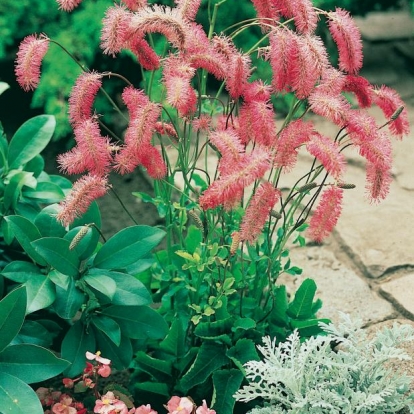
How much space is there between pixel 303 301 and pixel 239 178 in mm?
744

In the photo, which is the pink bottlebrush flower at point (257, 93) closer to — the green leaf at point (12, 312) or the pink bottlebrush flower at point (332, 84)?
the pink bottlebrush flower at point (332, 84)

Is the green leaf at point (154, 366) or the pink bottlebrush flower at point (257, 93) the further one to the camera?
the green leaf at point (154, 366)

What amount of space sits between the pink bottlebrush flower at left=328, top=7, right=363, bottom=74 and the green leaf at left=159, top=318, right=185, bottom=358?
0.86 metres

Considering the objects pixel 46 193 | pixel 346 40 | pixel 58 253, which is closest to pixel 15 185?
pixel 46 193

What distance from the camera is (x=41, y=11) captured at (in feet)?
13.3

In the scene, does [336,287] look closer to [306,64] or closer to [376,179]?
[376,179]

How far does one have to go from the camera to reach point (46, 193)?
2.48m

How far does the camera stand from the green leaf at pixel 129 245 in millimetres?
2100

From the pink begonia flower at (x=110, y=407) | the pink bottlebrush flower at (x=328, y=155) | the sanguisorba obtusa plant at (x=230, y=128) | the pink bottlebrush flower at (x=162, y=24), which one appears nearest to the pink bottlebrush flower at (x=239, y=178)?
the sanguisorba obtusa plant at (x=230, y=128)

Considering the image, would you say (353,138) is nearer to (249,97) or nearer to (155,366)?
(249,97)

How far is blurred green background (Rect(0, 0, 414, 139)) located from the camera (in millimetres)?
3799

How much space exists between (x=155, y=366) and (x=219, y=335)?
0.24 metres

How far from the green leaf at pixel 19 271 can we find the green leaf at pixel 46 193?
373 mm

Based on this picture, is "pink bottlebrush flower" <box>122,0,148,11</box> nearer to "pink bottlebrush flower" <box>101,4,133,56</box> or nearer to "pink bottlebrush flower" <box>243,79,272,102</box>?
"pink bottlebrush flower" <box>101,4,133,56</box>
